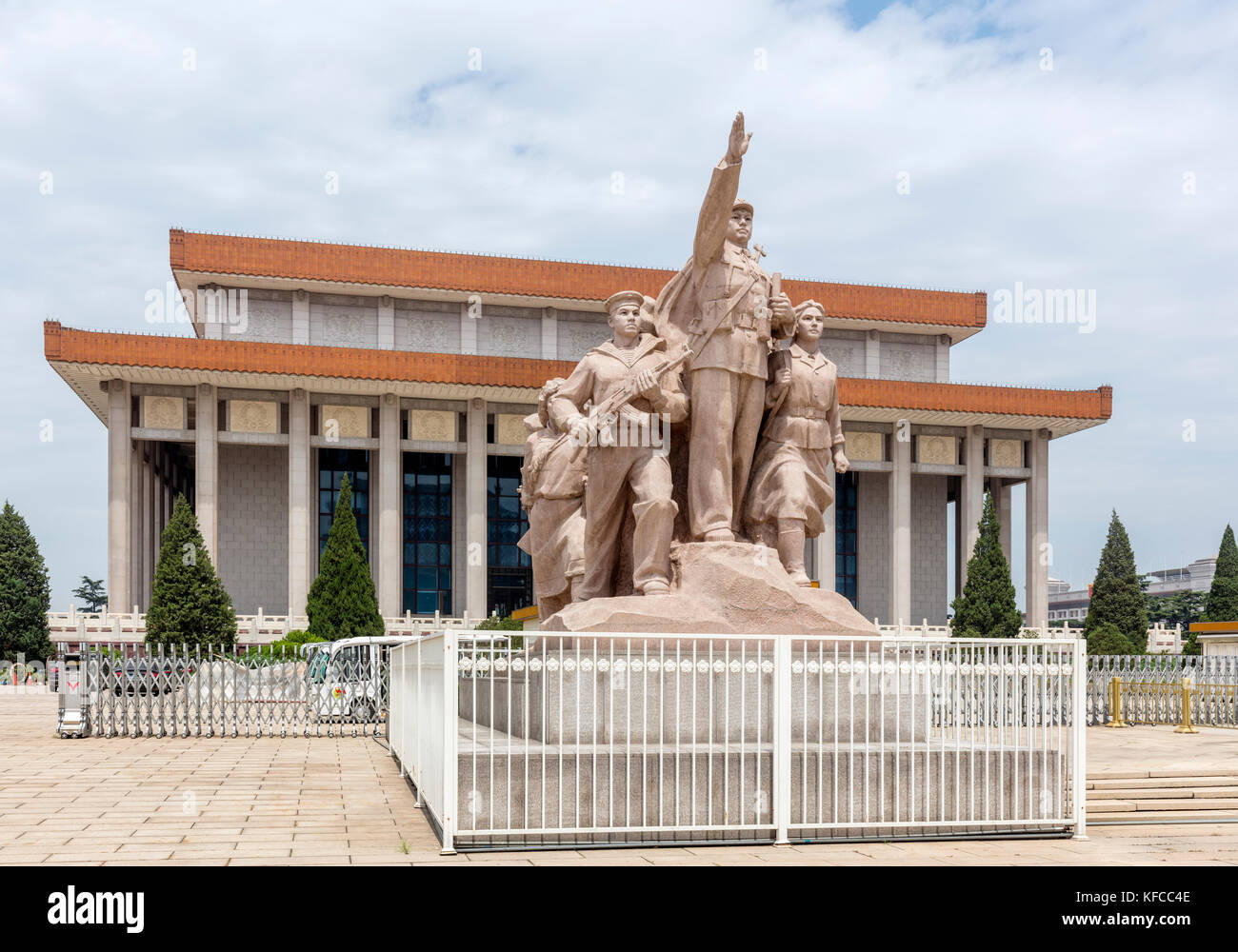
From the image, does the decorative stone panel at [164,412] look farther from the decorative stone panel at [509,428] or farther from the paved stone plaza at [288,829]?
the paved stone plaza at [288,829]

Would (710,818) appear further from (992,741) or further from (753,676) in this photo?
(992,741)

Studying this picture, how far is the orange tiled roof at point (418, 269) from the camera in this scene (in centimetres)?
3819

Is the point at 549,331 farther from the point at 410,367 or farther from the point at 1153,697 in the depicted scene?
the point at 1153,697

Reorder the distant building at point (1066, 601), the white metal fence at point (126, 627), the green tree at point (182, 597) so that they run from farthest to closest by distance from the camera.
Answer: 1. the distant building at point (1066, 601)
2. the white metal fence at point (126, 627)
3. the green tree at point (182, 597)

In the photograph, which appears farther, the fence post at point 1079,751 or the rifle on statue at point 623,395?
the rifle on statue at point 623,395

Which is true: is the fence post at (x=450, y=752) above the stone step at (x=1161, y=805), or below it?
above

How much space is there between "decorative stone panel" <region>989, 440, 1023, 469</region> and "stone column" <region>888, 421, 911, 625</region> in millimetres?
3215

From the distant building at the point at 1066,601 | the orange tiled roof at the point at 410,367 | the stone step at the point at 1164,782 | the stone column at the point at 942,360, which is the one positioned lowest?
the distant building at the point at 1066,601

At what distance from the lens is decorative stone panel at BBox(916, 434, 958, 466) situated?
138 ft

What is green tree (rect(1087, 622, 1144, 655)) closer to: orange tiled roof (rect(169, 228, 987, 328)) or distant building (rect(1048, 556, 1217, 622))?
orange tiled roof (rect(169, 228, 987, 328))

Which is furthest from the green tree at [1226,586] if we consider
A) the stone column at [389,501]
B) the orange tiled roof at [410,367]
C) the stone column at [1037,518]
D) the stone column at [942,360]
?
the stone column at [389,501]

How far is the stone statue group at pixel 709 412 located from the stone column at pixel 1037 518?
34985 millimetres

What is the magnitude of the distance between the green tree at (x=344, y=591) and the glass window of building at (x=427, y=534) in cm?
1224

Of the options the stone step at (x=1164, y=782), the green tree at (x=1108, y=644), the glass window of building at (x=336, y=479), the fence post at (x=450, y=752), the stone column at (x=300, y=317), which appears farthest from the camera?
the glass window of building at (x=336, y=479)
